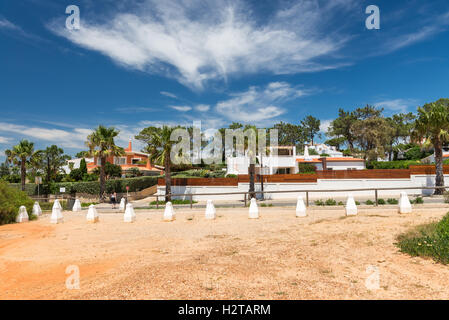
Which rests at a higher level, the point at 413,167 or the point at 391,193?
the point at 413,167

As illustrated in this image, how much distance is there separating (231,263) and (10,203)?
14.1m

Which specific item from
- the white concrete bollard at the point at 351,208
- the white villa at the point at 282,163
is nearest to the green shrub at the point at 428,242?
the white concrete bollard at the point at 351,208

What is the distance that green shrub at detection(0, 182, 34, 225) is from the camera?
1392cm

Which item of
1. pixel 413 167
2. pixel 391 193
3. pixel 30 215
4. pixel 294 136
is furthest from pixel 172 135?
pixel 294 136

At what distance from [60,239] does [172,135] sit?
19673 millimetres

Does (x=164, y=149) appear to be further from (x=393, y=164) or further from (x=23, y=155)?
(x=393, y=164)

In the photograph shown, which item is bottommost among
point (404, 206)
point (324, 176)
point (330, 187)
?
point (330, 187)

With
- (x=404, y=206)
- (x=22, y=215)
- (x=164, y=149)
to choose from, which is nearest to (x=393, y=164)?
(x=164, y=149)

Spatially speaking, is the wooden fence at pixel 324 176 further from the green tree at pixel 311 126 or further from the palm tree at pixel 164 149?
the green tree at pixel 311 126

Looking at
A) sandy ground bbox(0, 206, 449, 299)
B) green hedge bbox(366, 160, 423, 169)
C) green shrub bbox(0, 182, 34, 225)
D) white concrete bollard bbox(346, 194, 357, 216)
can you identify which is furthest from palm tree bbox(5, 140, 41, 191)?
green hedge bbox(366, 160, 423, 169)

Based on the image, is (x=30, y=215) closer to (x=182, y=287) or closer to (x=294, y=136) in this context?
(x=182, y=287)

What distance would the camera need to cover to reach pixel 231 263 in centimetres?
601

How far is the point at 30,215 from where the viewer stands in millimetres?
15523

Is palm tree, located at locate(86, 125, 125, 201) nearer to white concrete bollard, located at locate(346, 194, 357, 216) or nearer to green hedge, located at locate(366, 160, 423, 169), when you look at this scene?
white concrete bollard, located at locate(346, 194, 357, 216)
